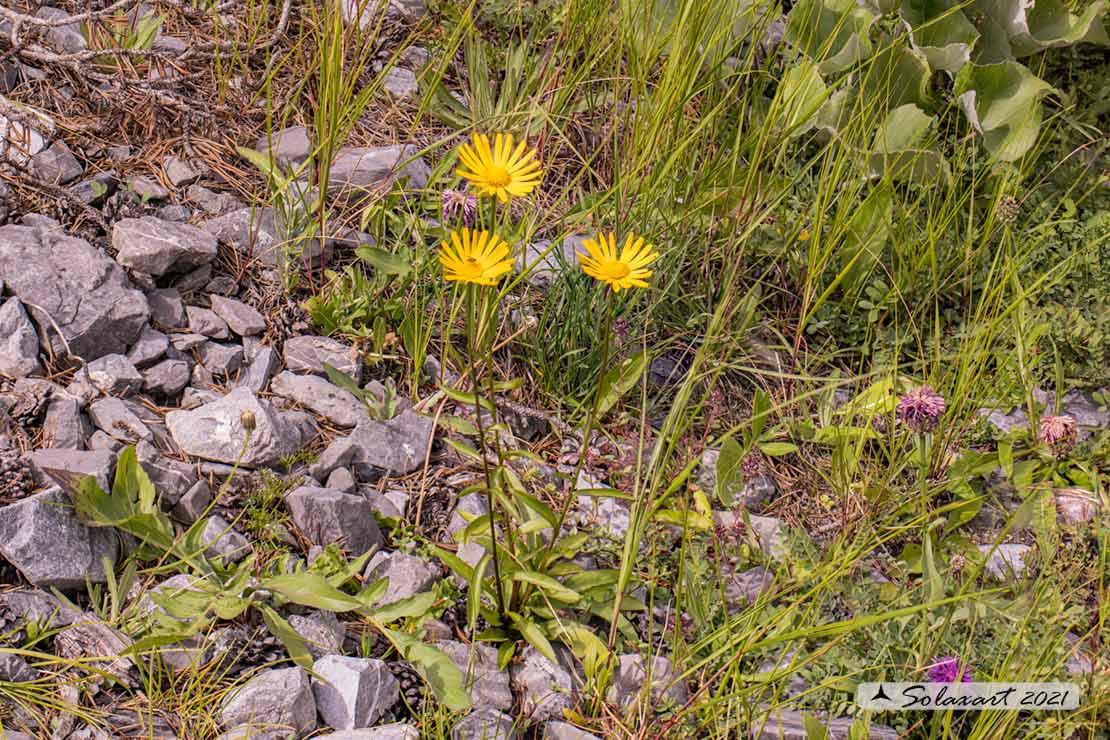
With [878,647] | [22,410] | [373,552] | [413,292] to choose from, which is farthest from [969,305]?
[22,410]

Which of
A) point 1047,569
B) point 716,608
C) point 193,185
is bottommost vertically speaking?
point 716,608

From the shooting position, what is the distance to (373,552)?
1.92m

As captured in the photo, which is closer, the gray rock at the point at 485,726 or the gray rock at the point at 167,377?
the gray rock at the point at 485,726

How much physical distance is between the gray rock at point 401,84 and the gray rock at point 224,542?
154 centimetres

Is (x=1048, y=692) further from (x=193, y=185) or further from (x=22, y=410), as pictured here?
(x=193, y=185)

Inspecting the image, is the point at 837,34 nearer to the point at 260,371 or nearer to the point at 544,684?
the point at 260,371

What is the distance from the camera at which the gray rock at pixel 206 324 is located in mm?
2211

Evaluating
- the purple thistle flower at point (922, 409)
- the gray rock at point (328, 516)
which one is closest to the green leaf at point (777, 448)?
the purple thistle flower at point (922, 409)

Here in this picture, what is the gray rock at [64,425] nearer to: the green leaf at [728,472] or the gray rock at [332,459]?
the gray rock at [332,459]

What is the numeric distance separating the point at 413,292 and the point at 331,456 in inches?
19.7

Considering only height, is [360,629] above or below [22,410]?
below

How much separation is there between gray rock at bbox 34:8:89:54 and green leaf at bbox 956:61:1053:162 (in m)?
2.40

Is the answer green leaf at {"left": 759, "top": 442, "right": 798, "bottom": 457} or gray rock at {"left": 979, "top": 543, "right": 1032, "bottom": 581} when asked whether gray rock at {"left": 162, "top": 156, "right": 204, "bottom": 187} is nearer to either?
green leaf at {"left": 759, "top": 442, "right": 798, "bottom": 457}

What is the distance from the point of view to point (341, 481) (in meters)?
2.01
